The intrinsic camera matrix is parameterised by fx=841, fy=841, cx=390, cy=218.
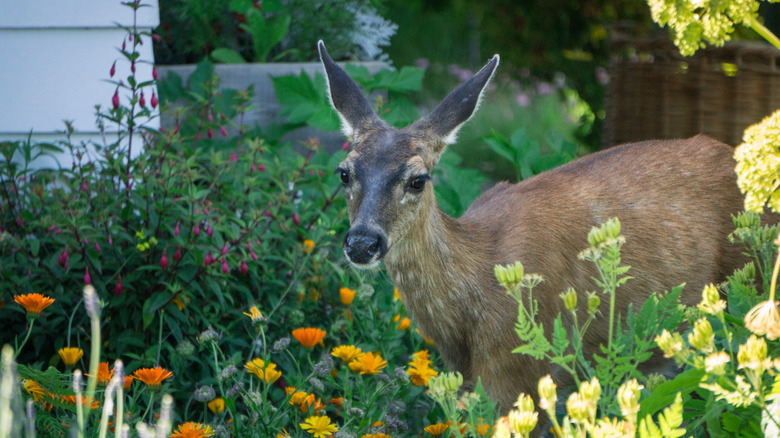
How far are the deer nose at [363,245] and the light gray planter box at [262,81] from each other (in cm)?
276

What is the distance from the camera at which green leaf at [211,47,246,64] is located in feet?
19.2

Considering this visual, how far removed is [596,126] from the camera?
288 inches

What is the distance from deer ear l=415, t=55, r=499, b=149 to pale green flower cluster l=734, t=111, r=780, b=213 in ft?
5.38

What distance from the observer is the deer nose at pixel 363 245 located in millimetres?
3076

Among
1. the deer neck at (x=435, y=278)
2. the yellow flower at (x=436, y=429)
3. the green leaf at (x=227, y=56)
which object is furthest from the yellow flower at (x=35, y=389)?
the green leaf at (x=227, y=56)

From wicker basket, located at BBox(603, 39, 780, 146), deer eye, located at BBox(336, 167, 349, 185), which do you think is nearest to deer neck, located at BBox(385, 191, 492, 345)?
deer eye, located at BBox(336, 167, 349, 185)

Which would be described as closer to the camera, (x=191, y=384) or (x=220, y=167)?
(x=191, y=384)

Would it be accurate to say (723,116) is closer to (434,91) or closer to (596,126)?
(596,126)

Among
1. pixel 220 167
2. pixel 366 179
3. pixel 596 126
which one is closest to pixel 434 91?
pixel 596 126

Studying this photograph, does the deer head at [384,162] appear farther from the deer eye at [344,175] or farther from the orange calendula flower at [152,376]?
the orange calendula flower at [152,376]

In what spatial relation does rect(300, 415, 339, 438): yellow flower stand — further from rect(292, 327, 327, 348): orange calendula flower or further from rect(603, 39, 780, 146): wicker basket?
rect(603, 39, 780, 146): wicker basket

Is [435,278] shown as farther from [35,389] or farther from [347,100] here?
[35,389]

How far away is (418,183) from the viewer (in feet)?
10.9

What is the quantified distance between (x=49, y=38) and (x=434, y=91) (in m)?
3.88
